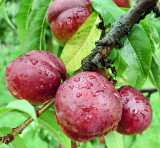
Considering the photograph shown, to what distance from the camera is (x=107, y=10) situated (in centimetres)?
85

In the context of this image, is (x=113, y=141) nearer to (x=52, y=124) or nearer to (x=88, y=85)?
(x=52, y=124)

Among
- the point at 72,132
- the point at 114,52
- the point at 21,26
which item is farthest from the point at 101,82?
the point at 21,26

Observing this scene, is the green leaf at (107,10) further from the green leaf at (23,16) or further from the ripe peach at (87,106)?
the green leaf at (23,16)

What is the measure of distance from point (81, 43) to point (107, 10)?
0.14m

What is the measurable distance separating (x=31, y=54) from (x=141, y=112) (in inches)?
16.2

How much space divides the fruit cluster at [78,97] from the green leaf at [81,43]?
0.05 meters

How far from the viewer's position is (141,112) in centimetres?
83

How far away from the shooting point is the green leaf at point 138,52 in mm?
806

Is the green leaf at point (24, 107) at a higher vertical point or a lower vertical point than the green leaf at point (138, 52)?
higher

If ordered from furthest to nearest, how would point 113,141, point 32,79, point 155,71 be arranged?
point 155,71 → point 113,141 → point 32,79

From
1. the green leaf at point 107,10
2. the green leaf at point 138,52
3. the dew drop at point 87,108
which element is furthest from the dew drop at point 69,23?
the dew drop at point 87,108

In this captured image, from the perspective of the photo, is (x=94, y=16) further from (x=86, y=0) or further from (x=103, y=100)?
(x=103, y=100)

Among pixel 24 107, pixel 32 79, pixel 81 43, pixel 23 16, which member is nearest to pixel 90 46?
pixel 81 43

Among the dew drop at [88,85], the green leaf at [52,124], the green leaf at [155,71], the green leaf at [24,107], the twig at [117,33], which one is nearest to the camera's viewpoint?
the green leaf at [24,107]
